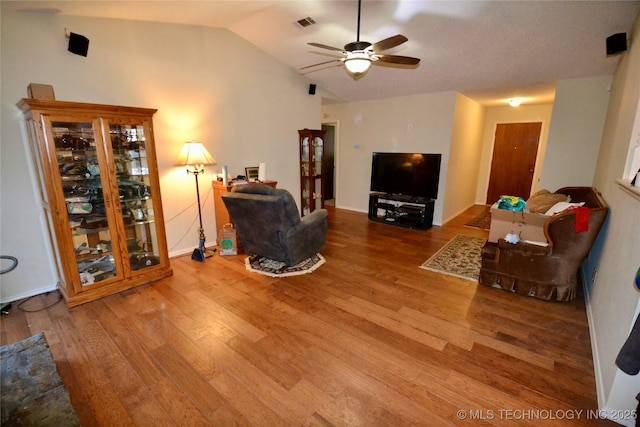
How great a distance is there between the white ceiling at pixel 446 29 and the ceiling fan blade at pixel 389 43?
2.72ft

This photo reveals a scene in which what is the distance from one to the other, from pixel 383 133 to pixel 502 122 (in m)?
3.25

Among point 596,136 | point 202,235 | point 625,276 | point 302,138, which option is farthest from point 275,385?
point 596,136

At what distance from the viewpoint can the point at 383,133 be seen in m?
5.93

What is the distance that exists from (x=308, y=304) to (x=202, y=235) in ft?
6.55

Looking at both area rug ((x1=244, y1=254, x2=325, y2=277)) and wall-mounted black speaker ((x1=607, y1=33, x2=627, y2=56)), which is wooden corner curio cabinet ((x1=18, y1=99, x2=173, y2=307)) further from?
wall-mounted black speaker ((x1=607, y1=33, x2=627, y2=56))

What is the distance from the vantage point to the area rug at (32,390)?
1473mm

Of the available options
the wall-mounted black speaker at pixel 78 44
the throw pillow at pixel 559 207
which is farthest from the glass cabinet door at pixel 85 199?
the throw pillow at pixel 559 207

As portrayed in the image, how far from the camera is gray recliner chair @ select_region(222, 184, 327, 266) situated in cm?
312

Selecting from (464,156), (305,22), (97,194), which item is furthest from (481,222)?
(97,194)

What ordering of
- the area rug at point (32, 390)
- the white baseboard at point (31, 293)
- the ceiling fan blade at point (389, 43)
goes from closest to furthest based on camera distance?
1. the area rug at point (32, 390)
2. the ceiling fan blade at point (389, 43)
3. the white baseboard at point (31, 293)

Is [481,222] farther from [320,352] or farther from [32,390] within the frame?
[32,390]

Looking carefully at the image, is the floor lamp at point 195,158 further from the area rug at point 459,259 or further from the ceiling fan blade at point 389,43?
the area rug at point 459,259

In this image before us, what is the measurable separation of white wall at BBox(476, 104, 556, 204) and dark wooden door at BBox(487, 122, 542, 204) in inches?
3.4

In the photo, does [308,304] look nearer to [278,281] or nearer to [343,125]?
[278,281]
